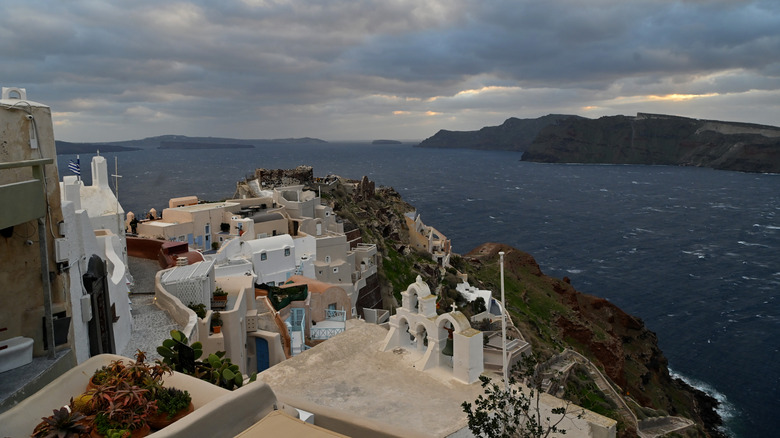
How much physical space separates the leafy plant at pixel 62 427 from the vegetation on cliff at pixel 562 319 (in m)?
29.4

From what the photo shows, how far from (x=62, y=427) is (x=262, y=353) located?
58.2ft

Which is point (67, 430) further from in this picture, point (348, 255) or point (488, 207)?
point (488, 207)

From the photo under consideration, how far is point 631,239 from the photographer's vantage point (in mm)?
102312

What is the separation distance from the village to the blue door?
0.05 meters

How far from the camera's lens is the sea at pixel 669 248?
174 feet

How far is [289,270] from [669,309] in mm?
51608

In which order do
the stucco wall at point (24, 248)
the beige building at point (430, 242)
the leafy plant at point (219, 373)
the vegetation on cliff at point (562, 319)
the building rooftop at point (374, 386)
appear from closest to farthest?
1. the stucco wall at point (24, 248)
2. the leafy plant at point (219, 373)
3. the building rooftop at point (374, 386)
4. the vegetation on cliff at point (562, 319)
5. the beige building at point (430, 242)

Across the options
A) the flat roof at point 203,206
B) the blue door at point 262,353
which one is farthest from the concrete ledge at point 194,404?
the flat roof at point 203,206

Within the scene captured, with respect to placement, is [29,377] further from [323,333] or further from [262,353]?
[323,333]

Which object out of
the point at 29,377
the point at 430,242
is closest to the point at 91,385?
the point at 29,377

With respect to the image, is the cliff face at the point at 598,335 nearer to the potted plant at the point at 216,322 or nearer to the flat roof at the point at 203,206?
the potted plant at the point at 216,322

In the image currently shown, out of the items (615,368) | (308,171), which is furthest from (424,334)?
(308,171)

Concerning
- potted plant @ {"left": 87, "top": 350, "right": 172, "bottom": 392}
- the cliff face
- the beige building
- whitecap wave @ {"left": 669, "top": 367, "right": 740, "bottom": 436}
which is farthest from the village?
the beige building

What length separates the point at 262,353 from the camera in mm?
23672
